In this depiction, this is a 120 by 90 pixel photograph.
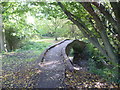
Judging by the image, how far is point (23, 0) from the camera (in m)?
5.07

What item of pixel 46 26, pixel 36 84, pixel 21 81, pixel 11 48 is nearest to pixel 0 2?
pixel 21 81

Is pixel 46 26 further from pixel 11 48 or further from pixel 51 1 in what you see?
pixel 51 1

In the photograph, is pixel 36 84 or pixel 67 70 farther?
pixel 67 70

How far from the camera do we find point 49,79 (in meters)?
3.57

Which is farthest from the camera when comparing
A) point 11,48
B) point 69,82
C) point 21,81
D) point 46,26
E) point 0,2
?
point 46,26

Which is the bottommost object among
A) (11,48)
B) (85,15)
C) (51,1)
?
(11,48)

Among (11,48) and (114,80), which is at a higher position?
(11,48)

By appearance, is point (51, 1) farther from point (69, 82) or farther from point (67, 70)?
point (69, 82)

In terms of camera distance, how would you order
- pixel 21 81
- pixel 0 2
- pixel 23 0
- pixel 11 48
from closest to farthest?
pixel 21 81 < pixel 23 0 < pixel 0 2 < pixel 11 48

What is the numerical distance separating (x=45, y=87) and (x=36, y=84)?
13.2 inches

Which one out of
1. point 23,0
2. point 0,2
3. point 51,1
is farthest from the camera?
point 0,2

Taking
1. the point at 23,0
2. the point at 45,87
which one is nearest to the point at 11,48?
the point at 23,0

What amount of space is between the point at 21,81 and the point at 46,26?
14.3 meters

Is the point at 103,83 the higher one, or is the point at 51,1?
the point at 51,1
